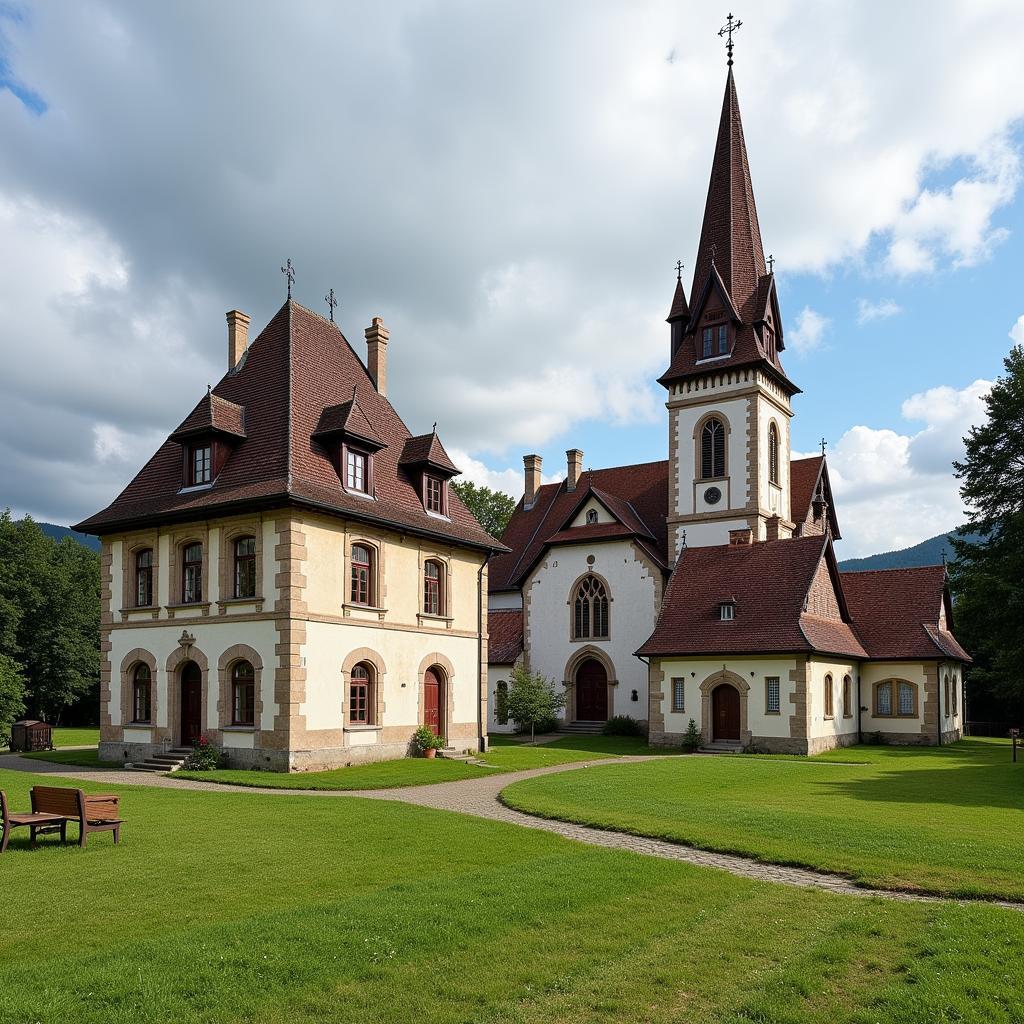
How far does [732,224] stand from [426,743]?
31374 millimetres

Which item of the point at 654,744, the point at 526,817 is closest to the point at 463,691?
the point at 654,744

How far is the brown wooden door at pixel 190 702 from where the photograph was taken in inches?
1094

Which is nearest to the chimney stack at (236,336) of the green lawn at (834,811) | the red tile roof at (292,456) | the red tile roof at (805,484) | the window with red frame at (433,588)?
the red tile roof at (292,456)

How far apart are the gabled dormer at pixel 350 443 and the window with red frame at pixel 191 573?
4.64 m

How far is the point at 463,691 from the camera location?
3247 cm

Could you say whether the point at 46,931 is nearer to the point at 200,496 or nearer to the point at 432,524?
the point at 200,496

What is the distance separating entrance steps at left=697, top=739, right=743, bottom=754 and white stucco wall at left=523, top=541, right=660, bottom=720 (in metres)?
8.24

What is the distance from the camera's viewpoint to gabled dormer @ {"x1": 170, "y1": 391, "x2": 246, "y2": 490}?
2786 cm

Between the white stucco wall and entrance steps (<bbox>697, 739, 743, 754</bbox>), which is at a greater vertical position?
the white stucco wall

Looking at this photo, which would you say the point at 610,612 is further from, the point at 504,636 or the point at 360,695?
the point at 360,695

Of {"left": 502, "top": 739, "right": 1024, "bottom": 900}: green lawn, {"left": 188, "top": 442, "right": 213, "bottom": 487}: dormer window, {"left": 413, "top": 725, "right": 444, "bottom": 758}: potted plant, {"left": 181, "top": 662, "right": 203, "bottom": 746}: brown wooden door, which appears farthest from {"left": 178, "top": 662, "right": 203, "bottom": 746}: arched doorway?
{"left": 502, "top": 739, "right": 1024, "bottom": 900}: green lawn

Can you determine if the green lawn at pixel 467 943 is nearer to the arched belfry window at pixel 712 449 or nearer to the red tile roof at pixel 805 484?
the arched belfry window at pixel 712 449

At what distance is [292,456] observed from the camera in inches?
1051

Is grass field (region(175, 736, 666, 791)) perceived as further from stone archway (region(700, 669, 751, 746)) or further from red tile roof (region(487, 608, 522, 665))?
red tile roof (region(487, 608, 522, 665))
